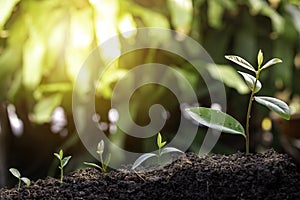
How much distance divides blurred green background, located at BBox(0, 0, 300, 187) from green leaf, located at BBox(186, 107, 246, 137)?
2.07 ft

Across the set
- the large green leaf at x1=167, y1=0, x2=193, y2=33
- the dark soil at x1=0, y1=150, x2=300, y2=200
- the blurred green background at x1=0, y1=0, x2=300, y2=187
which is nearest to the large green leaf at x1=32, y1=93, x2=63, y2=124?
the blurred green background at x1=0, y1=0, x2=300, y2=187

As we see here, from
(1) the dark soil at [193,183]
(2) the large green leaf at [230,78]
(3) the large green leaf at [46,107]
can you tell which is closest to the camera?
(1) the dark soil at [193,183]

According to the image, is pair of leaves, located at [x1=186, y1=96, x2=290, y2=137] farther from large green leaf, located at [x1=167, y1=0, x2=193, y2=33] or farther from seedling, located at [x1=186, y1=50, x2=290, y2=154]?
large green leaf, located at [x1=167, y1=0, x2=193, y2=33]

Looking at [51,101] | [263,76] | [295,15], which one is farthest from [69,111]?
[295,15]

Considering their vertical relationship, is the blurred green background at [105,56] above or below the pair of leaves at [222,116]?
below

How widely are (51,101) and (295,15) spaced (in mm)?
637

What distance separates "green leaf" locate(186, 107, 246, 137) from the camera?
17.8 inches

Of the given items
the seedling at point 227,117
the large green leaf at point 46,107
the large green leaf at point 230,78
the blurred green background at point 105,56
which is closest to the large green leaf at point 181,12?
the blurred green background at point 105,56

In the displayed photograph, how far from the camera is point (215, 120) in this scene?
458 millimetres

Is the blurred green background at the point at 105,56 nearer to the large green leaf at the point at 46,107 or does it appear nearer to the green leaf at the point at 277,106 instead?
the large green leaf at the point at 46,107

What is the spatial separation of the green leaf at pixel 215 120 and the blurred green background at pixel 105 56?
63 cm

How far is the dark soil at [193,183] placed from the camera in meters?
0.42

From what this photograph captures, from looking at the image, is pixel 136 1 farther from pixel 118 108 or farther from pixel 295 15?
→ pixel 295 15

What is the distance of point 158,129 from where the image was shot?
1.36 meters
